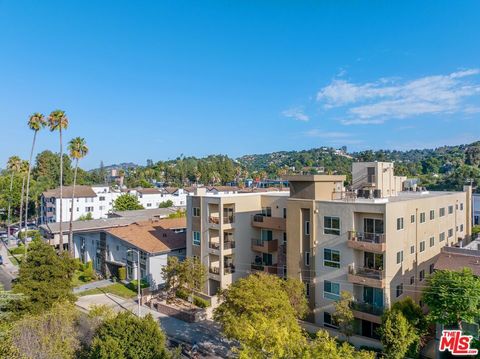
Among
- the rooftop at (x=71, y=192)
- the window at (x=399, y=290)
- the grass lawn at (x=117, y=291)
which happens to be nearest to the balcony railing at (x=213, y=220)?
the grass lawn at (x=117, y=291)

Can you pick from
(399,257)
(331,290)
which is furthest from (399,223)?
(331,290)

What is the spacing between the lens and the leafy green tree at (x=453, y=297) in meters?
21.9

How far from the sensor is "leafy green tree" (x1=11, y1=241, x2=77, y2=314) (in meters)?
28.9

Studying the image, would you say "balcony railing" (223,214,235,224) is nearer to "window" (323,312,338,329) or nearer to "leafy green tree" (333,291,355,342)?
"window" (323,312,338,329)

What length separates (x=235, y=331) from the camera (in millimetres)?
23625

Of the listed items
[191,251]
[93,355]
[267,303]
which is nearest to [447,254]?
[267,303]

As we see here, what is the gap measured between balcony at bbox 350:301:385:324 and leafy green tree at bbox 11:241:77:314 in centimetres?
2388

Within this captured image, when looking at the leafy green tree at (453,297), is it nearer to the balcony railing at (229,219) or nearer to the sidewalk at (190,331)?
the sidewalk at (190,331)

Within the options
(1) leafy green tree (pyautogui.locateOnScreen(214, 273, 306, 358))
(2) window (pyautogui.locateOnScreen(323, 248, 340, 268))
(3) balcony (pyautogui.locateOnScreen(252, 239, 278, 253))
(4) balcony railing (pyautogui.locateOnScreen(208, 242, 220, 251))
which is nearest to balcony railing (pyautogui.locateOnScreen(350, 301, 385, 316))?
(2) window (pyautogui.locateOnScreen(323, 248, 340, 268))

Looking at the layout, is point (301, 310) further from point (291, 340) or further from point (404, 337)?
point (291, 340)

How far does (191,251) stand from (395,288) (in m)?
21.6

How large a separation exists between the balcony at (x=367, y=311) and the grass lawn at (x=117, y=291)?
24480 millimetres

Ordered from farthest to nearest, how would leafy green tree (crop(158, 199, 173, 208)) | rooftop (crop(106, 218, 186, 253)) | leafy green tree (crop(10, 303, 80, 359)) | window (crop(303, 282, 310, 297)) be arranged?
leafy green tree (crop(158, 199, 173, 208)) < rooftop (crop(106, 218, 186, 253)) < window (crop(303, 282, 310, 297)) < leafy green tree (crop(10, 303, 80, 359))

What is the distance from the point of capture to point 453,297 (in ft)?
72.8
